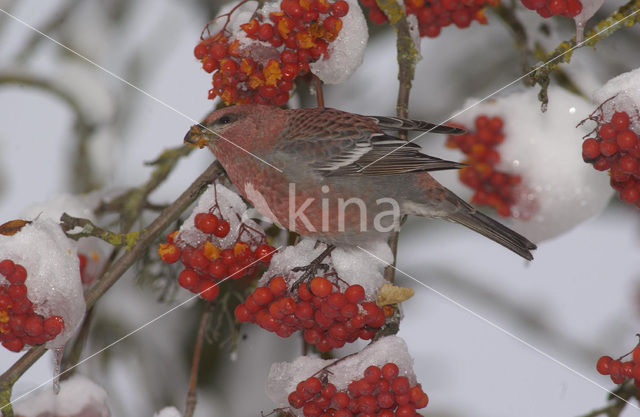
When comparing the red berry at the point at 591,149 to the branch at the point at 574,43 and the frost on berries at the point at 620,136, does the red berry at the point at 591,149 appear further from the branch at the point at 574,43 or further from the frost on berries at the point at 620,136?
the branch at the point at 574,43

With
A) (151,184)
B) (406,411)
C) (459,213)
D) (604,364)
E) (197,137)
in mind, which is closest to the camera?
(406,411)

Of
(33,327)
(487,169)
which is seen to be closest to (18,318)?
(33,327)

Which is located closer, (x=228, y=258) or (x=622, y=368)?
(x=622, y=368)

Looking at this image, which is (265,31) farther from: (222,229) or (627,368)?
(627,368)

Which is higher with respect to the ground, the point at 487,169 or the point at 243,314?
the point at 487,169

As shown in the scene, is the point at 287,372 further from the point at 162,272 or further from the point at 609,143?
the point at 609,143

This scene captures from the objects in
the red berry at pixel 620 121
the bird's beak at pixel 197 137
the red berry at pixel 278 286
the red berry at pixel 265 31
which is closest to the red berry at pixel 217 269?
the red berry at pixel 278 286

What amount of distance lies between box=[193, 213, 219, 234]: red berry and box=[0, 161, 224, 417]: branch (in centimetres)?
8

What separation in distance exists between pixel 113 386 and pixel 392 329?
103cm

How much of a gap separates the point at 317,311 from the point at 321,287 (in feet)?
0.22

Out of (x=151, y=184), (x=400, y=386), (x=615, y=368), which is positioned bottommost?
(x=400, y=386)

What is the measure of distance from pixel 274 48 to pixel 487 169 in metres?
0.82

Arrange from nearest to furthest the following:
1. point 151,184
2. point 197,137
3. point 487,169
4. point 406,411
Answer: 1. point 406,411
2. point 197,137
3. point 151,184
4. point 487,169

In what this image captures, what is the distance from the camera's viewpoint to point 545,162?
2.21m
